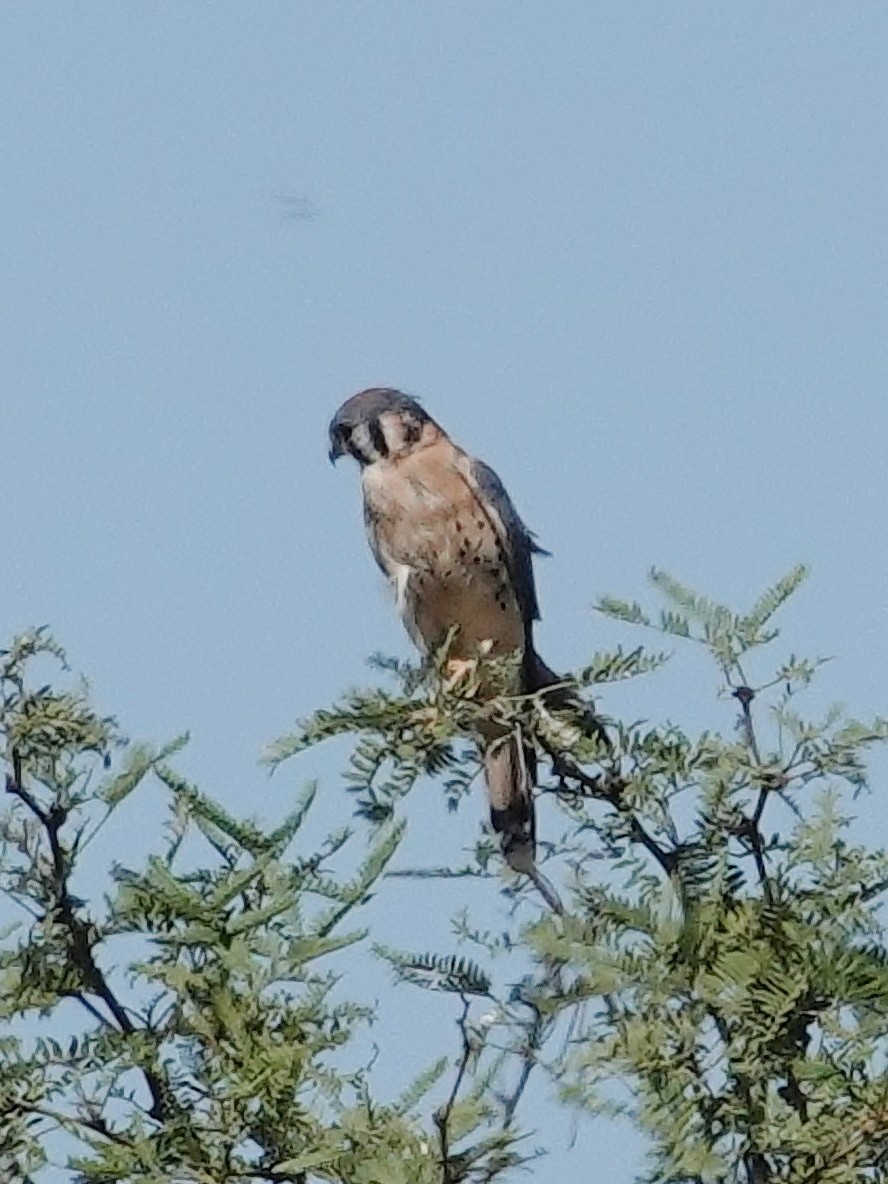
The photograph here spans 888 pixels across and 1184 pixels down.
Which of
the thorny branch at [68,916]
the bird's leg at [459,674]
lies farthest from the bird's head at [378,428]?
the thorny branch at [68,916]

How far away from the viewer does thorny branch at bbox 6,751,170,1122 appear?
2604 millimetres

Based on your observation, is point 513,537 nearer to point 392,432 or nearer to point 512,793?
point 392,432

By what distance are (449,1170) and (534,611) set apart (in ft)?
11.4

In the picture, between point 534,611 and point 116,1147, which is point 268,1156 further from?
point 534,611

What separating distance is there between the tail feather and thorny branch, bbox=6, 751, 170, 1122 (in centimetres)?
62

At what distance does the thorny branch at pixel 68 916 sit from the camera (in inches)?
103

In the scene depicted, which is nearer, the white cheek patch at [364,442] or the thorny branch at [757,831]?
the thorny branch at [757,831]

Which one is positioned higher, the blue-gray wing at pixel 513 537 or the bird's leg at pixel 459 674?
the blue-gray wing at pixel 513 537

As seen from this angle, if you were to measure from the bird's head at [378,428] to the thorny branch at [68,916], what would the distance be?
326cm

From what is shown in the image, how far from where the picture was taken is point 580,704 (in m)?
3.40

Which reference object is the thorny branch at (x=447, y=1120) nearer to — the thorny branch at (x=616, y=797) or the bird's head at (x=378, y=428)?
the thorny branch at (x=616, y=797)

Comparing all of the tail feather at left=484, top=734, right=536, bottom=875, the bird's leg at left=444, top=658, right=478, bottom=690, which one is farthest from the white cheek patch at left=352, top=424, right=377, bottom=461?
the tail feather at left=484, top=734, right=536, bottom=875

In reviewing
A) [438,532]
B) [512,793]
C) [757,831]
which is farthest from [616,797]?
[438,532]

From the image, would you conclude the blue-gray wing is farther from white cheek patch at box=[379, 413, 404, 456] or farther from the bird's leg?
the bird's leg
